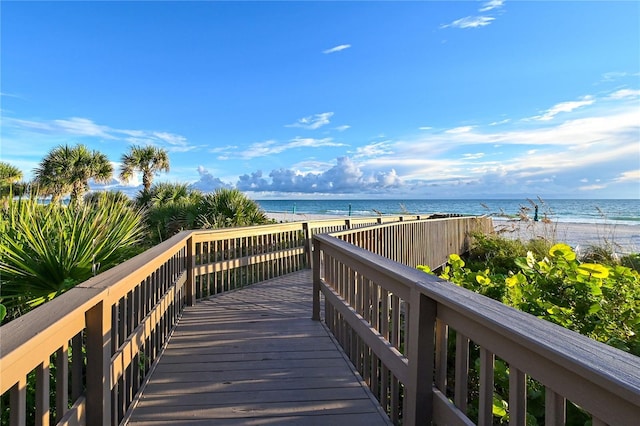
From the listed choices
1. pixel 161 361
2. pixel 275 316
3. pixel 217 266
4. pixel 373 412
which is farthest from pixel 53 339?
pixel 217 266

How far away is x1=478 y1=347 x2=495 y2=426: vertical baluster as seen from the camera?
4.67 feet

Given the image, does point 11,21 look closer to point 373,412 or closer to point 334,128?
point 373,412

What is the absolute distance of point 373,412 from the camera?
8.05 ft

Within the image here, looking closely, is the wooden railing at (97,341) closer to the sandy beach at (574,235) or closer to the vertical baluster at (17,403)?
the vertical baluster at (17,403)

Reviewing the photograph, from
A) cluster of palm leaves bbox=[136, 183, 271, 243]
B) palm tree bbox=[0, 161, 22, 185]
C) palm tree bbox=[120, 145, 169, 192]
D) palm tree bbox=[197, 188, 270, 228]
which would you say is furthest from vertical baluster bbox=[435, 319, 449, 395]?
palm tree bbox=[0, 161, 22, 185]

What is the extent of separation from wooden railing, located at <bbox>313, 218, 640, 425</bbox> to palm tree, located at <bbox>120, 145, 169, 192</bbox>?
82.3 ft

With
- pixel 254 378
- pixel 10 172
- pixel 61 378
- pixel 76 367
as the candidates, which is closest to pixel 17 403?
pixel 61 378

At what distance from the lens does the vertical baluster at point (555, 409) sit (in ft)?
3.45

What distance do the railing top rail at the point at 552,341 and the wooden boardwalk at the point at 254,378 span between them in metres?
1.27

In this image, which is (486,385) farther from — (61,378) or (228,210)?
(228,210)

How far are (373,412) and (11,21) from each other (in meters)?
9.24

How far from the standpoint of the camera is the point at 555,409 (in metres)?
1.06

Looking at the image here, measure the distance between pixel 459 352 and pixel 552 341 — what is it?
2.13 feet

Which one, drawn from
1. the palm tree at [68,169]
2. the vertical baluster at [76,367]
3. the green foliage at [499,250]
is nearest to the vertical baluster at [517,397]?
the vertical baluster at [76,367]
